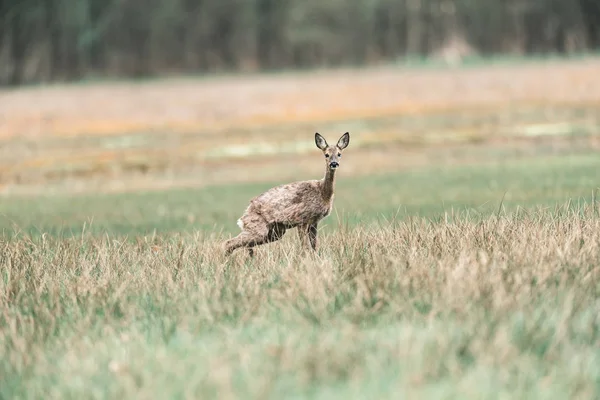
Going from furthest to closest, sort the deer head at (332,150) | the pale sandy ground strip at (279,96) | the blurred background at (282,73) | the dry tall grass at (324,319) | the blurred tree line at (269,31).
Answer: the blurred tree line at (269,31)
the pale sandy ground strip at (279,96)
the blurred background at (282,73)
the deer head at (332,150)
the dry tall grass at (324,319)

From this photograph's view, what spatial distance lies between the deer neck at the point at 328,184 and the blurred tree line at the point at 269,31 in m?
31.0

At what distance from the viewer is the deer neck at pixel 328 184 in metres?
7.75

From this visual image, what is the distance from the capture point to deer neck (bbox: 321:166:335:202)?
305 inches

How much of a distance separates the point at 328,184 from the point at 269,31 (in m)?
32.8

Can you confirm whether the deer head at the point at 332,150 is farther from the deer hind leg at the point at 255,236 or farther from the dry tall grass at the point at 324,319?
the deer hind leg at the point at 255,236

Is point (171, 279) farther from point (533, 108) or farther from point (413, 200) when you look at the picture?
point (533, 108)

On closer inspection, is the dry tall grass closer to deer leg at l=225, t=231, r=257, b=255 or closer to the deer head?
deer leg at l=225, t=231, r=257, b=255

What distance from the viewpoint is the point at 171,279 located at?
22.3 feet

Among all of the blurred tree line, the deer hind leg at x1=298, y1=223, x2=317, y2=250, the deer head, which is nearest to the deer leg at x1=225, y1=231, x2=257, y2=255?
the deer hind leg at x1=298, y1=223, x2=317, y2=250

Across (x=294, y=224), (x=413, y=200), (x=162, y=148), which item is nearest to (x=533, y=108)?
(x=162, y=148)

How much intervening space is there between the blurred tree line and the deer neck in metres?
31.0

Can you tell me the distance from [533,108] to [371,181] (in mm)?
16667

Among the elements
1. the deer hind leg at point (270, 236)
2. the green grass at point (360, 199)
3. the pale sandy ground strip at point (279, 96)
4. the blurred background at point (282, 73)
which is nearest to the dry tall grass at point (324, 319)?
the deer hind leg at point (270, 236)

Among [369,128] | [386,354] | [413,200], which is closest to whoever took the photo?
[386,354]
